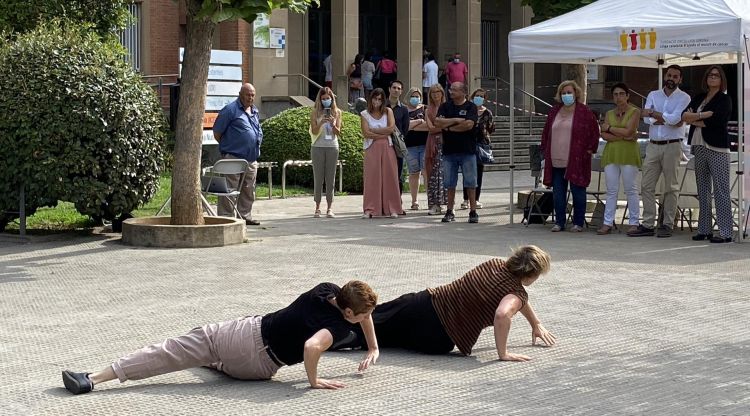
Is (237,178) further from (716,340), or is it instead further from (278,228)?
(716,340)

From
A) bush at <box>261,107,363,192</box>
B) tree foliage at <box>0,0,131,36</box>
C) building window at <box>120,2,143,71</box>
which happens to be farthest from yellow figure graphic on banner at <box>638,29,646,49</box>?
building window at <box>120,2,143,71</box>

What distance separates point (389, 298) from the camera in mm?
10086

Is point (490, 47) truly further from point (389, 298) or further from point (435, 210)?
point (389, 298)

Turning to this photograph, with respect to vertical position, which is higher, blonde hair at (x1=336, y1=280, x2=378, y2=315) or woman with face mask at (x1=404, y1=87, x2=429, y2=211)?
woman with face mask at (x1=404, y1=87, x2=429, y2=211)

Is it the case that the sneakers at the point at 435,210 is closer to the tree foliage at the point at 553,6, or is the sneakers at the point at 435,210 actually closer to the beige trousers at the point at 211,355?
the tree foliage at the point at 553,6

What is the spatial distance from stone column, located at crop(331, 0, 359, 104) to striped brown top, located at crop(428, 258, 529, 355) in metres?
23.7

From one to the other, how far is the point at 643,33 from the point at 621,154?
60.7 inches

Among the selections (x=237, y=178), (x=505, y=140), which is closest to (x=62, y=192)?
(x=237, y=178)

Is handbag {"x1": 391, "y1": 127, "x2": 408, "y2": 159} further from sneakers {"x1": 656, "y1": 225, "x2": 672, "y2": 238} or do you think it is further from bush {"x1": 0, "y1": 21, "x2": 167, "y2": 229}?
bush {"x1": 0, "y1": 21, "x2": 167, "y2": 229}

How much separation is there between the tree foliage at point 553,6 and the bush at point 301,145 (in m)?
4.35

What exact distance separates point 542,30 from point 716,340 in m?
7.74

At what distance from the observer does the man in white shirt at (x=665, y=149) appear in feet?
48.3

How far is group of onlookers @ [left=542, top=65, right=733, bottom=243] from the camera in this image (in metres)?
14.2

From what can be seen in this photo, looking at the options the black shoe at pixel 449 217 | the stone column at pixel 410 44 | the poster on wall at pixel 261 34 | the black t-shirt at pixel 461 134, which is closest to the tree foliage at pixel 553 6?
the black t-shirt at pixel 461 134
